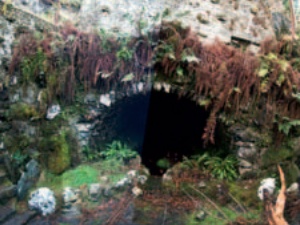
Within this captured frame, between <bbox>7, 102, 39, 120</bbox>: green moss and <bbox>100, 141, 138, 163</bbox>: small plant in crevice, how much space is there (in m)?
1.44

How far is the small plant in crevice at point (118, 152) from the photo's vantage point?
16.5ft

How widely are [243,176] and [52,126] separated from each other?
11.7ft

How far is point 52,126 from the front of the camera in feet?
16.0

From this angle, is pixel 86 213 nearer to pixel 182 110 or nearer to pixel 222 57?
pixel 182 110

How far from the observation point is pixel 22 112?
4711 millimetres

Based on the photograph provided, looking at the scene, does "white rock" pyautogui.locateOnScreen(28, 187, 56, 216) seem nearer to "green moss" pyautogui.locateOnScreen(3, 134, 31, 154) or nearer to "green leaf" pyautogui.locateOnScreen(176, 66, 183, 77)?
"green moss" pyautogui.locateOnScreen(3, 134, 31, 154)

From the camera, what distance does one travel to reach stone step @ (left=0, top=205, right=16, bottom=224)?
3.43 metres

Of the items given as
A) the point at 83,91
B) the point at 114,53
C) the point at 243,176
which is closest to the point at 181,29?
the point at 114,53

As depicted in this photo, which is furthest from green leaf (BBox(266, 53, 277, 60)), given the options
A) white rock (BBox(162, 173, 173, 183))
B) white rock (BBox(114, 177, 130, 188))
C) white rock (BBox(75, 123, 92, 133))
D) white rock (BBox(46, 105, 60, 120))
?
white rock (BBox(46, 105, 60, 120))

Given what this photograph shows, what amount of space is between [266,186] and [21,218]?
3645 millimetres

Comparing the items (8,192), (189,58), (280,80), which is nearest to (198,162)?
(189,58)

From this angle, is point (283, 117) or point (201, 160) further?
point (201, 160)

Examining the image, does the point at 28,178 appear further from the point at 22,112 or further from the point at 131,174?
the point at 131,174

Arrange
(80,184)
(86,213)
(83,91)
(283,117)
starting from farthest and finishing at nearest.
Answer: (83,91) < (283,117) < (80,184) < (86,213)
